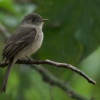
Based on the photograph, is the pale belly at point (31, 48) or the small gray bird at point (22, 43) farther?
the pale belly at point (31, 48)

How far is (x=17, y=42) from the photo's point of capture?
354cm

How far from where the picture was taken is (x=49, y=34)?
3414mm

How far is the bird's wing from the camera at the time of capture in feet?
10.8

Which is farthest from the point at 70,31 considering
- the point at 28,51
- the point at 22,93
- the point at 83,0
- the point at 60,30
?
the point at 22,93

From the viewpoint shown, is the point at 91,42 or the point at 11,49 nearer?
the point at 91,42

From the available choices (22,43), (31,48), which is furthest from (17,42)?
(31,48)

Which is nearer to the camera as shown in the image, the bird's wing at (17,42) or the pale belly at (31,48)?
the bird's wing at (17,42)

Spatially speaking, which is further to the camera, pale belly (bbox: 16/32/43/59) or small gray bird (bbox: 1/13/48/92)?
pale belly (bbox: 16/32/43/59)

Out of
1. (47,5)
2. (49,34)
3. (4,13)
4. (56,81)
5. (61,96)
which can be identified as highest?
(47,5)

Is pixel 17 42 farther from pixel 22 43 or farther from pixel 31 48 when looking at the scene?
pixel 31 48

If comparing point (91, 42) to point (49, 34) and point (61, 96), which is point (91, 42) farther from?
point (61, 96)

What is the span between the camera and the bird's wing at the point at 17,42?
3288 millimetres

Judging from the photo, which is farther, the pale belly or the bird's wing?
the pale belly

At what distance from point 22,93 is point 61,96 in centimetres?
73
